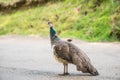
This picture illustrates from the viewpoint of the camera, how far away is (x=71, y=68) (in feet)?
42.2

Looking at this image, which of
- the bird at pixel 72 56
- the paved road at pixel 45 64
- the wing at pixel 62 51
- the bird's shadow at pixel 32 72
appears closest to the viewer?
the bird at pixel 72 56

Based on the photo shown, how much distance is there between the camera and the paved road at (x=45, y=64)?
1097cm

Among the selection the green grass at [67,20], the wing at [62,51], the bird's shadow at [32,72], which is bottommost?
the bird's shadow at [32,72]

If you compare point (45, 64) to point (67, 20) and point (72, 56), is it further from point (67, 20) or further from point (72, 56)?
point (67, 20)

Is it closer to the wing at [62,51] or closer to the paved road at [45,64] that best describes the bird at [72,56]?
the wing at [62,51]

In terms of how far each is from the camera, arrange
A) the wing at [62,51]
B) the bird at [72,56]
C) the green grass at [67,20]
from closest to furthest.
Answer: the bird at [72,56], the wing at [62,51], the green grass at [67,20]

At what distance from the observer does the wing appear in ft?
35.3

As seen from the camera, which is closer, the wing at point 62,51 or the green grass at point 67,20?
the wing at point 62,51

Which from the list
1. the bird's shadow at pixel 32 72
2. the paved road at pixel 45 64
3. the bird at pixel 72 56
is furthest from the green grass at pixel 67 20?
the bird at pixel 72 56

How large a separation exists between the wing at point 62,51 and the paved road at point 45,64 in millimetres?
452

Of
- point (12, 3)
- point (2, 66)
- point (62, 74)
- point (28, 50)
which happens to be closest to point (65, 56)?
point (62, 74)

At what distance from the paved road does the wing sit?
1.48 ft

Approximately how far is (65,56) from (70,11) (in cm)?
1679

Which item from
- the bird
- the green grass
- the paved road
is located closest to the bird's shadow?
the paved road
